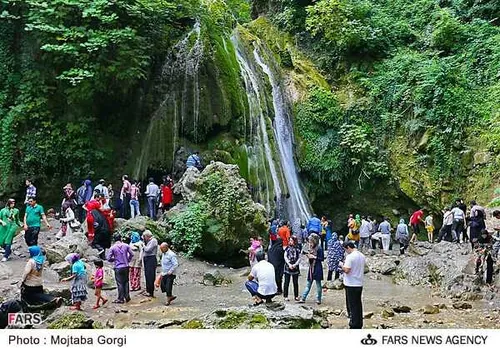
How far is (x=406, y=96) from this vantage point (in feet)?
73.5

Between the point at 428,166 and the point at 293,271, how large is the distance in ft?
39.0

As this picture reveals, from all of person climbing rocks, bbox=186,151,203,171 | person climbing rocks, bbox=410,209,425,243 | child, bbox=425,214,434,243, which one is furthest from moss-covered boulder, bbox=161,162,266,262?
child, bbox=425,214,434,243

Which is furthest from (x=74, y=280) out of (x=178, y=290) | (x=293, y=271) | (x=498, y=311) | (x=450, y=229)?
(x=450, y=229)

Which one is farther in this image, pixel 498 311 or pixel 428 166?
pixel 428 166

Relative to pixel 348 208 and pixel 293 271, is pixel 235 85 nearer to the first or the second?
pixel 348 208

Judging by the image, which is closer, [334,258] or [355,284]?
[355,284]

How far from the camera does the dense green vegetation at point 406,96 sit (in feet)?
67.6

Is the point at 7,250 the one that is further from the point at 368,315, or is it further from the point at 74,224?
the point at 368,315

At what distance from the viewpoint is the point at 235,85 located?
20.6m

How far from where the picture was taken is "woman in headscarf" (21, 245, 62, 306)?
922cm

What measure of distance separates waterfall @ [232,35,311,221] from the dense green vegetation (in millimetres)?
889

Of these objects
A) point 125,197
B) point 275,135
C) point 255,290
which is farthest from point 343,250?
point 275,135

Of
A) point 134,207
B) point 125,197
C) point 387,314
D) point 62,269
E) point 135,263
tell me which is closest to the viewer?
point 387,314
